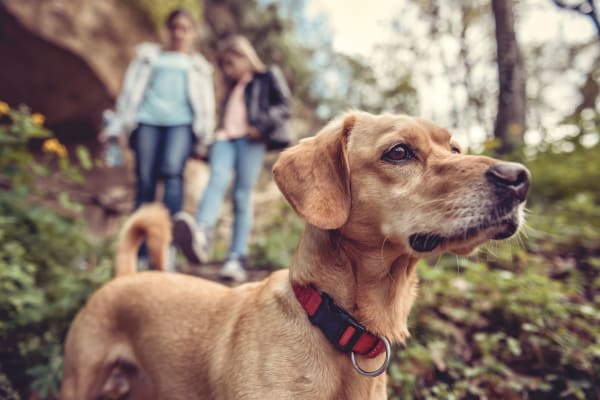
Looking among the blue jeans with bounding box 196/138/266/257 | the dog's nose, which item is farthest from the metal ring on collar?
the blue jeans with bounding box 196/138/266/257

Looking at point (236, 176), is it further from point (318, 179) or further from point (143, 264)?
point (318, 179)

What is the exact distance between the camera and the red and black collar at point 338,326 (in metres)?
1.51

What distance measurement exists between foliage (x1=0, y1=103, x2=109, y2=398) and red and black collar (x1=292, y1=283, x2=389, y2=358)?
2.07 m

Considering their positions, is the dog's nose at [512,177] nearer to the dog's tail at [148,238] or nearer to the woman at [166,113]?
A: the dog's tail at [148,238]

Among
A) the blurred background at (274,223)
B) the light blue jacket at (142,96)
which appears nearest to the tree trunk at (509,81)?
the blurred background at (274,223)

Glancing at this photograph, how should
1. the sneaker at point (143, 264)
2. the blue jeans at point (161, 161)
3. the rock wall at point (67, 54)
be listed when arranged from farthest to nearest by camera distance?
the rock wall at point (67, 54) < the blue jeans at point (161, 161) < the sneaker at point (143, 264)

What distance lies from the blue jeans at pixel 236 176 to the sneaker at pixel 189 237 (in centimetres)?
33

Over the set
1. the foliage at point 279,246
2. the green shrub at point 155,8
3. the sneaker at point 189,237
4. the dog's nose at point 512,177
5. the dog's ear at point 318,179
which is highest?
the green shrub at point 155,8

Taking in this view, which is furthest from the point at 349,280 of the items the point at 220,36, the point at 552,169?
the point at 220,36

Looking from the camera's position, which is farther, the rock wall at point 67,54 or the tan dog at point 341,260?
the rock wall at point 67,54

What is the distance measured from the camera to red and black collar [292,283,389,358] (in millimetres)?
1511

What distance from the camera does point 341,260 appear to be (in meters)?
1.63

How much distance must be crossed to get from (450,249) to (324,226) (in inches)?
20.3

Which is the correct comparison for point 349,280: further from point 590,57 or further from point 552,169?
point 590,57
